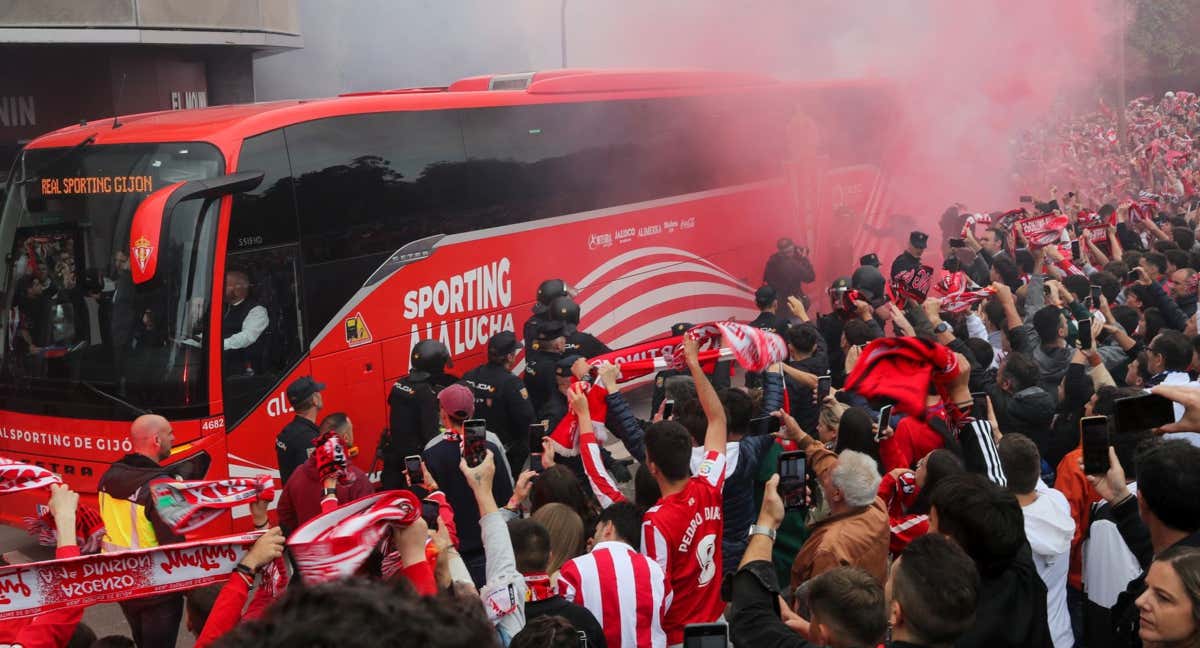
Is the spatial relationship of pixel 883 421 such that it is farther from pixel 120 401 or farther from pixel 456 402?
pixel 120 401

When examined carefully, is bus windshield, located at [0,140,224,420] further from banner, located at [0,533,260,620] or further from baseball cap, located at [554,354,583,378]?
banner, located at [0,533,260,620]

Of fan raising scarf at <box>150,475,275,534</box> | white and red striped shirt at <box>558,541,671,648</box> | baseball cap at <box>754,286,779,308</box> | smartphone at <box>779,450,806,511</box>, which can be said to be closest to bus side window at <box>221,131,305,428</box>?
fan raising scarf at <box>150,475,275,534</box>

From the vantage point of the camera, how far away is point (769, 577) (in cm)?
374

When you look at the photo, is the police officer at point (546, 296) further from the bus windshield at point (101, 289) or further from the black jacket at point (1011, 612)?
the black jacket at point (1011, 612)


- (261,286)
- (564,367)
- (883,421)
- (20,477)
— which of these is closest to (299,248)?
(261,286)

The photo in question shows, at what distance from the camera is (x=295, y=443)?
7.36 metres

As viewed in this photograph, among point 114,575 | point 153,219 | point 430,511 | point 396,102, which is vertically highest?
point 396,102

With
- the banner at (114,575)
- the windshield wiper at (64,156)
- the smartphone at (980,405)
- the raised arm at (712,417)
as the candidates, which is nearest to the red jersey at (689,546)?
the raised arm at (712,417)

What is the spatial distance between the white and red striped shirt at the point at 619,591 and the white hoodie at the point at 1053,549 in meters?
1.49

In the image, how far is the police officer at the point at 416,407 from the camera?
27.2ft

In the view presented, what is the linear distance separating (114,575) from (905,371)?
12.1 feet

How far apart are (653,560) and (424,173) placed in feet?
20.7

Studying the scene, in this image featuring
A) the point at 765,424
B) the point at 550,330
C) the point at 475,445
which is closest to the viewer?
the point at 475,445

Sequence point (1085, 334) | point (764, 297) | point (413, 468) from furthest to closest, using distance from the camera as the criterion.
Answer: point (764, 297)
point (1085, 334)
point (413, 468)
